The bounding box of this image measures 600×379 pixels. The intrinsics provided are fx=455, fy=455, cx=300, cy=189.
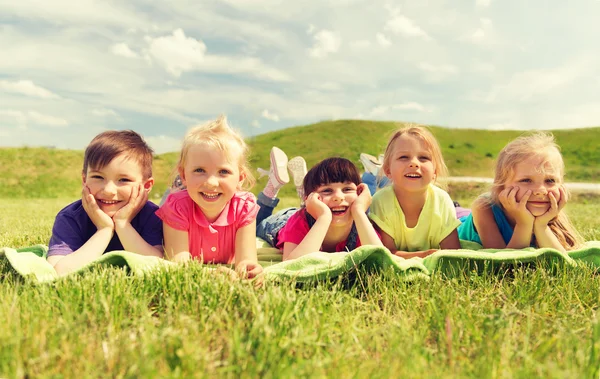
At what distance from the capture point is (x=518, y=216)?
3828 millimetres

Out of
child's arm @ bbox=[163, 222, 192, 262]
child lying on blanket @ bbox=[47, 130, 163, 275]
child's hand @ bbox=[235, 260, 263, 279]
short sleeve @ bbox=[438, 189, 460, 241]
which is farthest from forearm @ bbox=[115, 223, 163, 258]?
short sleeve @ bbox=[438, 189, 460, 241]

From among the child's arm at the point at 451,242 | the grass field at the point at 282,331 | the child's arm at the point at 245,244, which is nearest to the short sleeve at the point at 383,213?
the child's arm at the point at 451,242

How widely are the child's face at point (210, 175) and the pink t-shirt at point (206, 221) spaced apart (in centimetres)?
13

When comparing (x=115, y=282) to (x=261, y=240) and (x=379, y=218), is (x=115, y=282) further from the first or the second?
(x=261, y=240)

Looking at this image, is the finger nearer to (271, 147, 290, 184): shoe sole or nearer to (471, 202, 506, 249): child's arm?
(471, 202, 506, 249): child's arm

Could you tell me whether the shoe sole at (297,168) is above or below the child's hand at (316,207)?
above

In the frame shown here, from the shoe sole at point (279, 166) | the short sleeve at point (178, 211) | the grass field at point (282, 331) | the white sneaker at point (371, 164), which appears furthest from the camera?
the white sneaker at point (371, 164)

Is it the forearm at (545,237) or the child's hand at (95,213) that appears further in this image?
the forearm at (545,237)

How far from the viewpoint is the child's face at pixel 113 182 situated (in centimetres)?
353

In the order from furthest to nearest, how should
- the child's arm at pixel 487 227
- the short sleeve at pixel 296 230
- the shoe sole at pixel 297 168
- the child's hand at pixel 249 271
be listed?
the shoe sole at pixel 297 168, the child's arm at pixel 487 227, the short sleeve at pixel 296 230, the child's hand at pixel 249 271

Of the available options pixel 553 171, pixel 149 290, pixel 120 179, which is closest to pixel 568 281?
pixel 553 171

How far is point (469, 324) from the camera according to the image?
2061mm

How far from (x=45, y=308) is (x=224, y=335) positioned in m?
0.89

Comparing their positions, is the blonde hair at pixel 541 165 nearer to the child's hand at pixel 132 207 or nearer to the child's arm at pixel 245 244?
the child's arm at pixel 245 244
